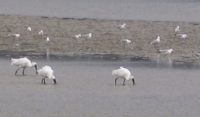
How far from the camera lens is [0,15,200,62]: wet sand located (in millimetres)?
21547

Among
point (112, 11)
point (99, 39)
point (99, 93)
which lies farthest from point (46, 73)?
point (112, 11)

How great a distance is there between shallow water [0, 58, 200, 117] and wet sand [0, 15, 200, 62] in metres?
2.98

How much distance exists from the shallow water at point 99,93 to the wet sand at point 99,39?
117 inches

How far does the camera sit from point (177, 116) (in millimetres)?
12523

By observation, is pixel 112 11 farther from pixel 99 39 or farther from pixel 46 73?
pixel 46 73

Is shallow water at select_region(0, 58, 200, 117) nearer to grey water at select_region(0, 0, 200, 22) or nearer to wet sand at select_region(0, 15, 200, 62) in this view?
wet sand at select_region(0, 15, 200, 62)

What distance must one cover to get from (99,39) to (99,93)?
10140mm

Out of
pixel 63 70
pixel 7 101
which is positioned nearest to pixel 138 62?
pixel 63 70

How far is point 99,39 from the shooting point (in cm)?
2448

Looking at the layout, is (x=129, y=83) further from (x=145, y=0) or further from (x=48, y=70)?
(x=145, y=0)

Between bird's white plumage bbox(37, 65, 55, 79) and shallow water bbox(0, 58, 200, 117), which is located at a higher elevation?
bird's white plumage bbox(37, 65, 55, 79)

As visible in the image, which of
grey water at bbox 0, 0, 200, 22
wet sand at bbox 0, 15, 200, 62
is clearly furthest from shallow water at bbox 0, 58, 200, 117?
grey water at bbox 0, 0, 200, 22

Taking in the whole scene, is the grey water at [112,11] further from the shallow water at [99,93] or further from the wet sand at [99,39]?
the shallow water at [99,93]

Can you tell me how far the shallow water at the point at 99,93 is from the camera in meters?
12.7
